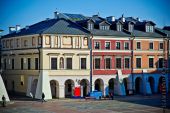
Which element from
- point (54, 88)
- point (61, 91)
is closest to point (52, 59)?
point (61, 91)

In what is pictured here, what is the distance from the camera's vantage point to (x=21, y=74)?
52.5 metres

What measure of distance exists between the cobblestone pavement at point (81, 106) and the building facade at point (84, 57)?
11.9ft

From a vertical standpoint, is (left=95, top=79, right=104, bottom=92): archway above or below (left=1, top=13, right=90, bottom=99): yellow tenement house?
below

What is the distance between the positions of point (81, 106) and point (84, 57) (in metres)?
10.9

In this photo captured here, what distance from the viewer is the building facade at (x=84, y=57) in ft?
157

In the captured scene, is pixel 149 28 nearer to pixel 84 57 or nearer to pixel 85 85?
pixel 84 57

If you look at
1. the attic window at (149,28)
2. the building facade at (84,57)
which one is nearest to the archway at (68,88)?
the building facade at (84,57)

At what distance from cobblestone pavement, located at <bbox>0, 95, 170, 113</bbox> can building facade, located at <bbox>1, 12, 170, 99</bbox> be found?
3626 mm

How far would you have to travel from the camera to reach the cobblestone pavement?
121 feet

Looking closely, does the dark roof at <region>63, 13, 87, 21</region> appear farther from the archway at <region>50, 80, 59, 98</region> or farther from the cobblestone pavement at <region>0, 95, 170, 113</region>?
the cobblestone pavement at <region>0, 95, 170, 113</region>

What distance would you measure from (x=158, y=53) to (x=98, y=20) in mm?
10833

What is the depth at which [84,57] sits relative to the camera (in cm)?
5003

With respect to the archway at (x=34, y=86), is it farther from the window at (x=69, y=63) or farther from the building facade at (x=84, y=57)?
the window at (x=69, y=63)

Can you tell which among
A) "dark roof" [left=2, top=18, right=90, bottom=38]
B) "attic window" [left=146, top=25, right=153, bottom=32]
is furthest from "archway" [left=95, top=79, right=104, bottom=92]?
"attic window" [left=146, top=25, right=153, bottom=32]
